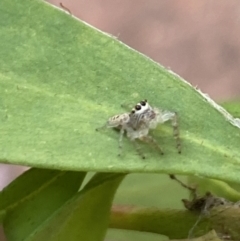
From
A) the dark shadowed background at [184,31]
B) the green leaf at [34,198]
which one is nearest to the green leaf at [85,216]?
the green leaf at [34,198]

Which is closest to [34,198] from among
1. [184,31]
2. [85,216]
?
[85,216]

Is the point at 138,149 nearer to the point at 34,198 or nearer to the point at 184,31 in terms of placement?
the point at 34,198

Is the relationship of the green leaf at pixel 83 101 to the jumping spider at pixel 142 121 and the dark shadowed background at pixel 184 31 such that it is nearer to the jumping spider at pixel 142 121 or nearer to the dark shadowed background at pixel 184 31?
the jumping spider at pixel 142 121

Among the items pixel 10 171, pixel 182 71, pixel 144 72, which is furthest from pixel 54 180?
pixel 182 71

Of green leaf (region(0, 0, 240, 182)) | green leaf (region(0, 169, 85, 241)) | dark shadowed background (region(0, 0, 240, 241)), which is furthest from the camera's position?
dark shadowed background (region(0, 0, 240, 241))

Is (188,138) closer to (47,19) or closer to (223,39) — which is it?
(47,19)

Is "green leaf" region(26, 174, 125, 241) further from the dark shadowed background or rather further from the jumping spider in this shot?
the dark shadowed background

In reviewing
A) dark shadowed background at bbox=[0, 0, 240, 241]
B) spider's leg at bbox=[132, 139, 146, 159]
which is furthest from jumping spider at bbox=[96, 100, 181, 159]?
dark shadowed background at bbox=[0, 0, 240, 241]
